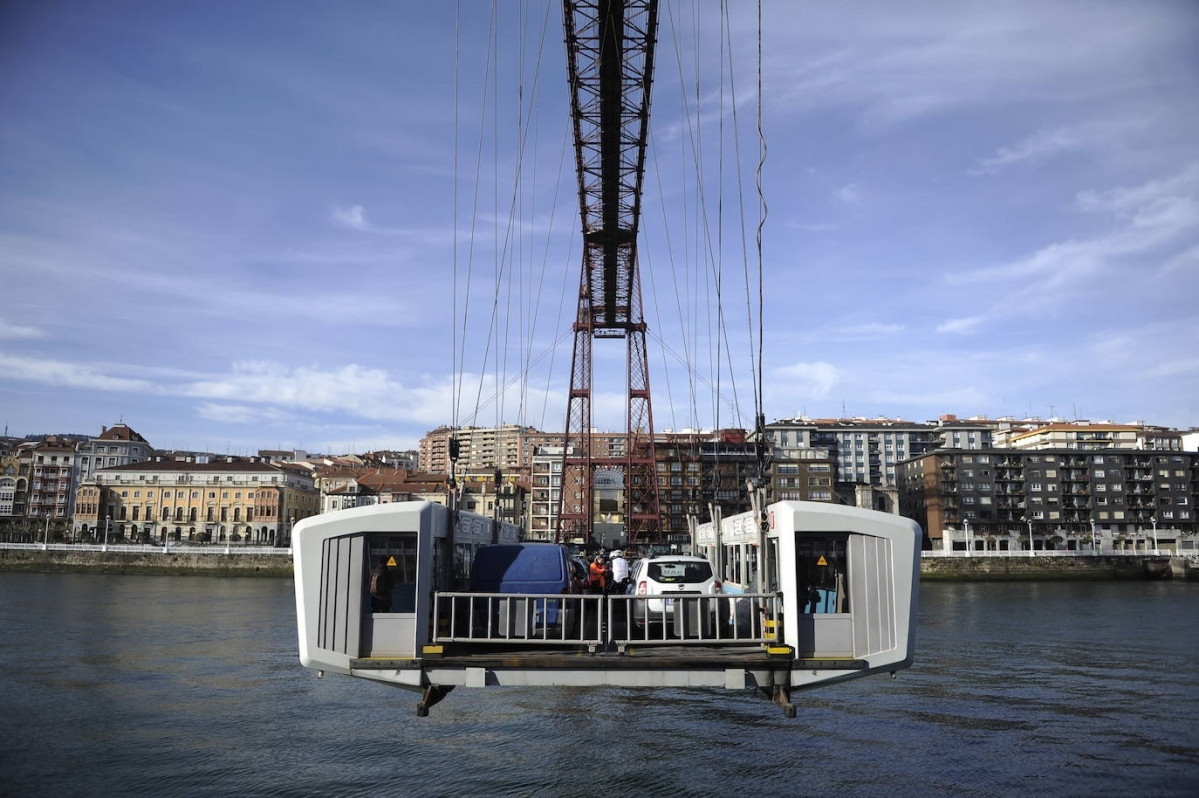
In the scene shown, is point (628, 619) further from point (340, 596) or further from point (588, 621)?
point (340, 596)

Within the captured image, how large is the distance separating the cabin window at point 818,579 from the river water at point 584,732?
11.9ft

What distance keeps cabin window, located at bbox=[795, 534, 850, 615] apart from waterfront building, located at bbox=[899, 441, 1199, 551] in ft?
355

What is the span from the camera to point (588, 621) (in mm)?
12250

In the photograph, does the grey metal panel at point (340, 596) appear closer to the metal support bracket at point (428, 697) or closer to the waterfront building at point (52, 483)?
the metal support bracket at point (428, 697)

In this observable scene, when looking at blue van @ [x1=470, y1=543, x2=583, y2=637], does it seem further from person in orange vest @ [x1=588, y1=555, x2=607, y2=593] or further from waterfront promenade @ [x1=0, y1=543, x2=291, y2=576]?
waterfront promenade @ [x1=0, y1=543, x2=291, y2=576]

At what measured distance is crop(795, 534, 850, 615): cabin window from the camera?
1045 centimetres

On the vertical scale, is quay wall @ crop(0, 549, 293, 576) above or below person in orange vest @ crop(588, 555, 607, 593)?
below

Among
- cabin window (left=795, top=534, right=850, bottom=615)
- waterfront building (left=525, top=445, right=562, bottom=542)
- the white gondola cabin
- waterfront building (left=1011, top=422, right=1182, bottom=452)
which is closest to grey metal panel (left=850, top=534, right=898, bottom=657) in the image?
the white gondola cabin

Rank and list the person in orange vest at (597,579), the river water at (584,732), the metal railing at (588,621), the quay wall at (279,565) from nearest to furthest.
→ the metal railing at (588,621)
the river water at (584,732)
the person in orange vest at (597,579)
the quay wall at (279,565)

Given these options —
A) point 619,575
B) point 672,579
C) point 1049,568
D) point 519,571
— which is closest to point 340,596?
point 519,571

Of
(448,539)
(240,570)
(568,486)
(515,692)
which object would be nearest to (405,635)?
(448,539)

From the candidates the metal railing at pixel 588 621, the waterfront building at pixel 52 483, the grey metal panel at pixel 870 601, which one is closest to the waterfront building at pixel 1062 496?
the metal railing at pixel 588 621

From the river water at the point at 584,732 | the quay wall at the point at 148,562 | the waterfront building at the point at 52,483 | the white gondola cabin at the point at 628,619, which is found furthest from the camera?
the waterfront building at the point at 52,483

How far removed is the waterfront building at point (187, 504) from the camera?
108750mm
